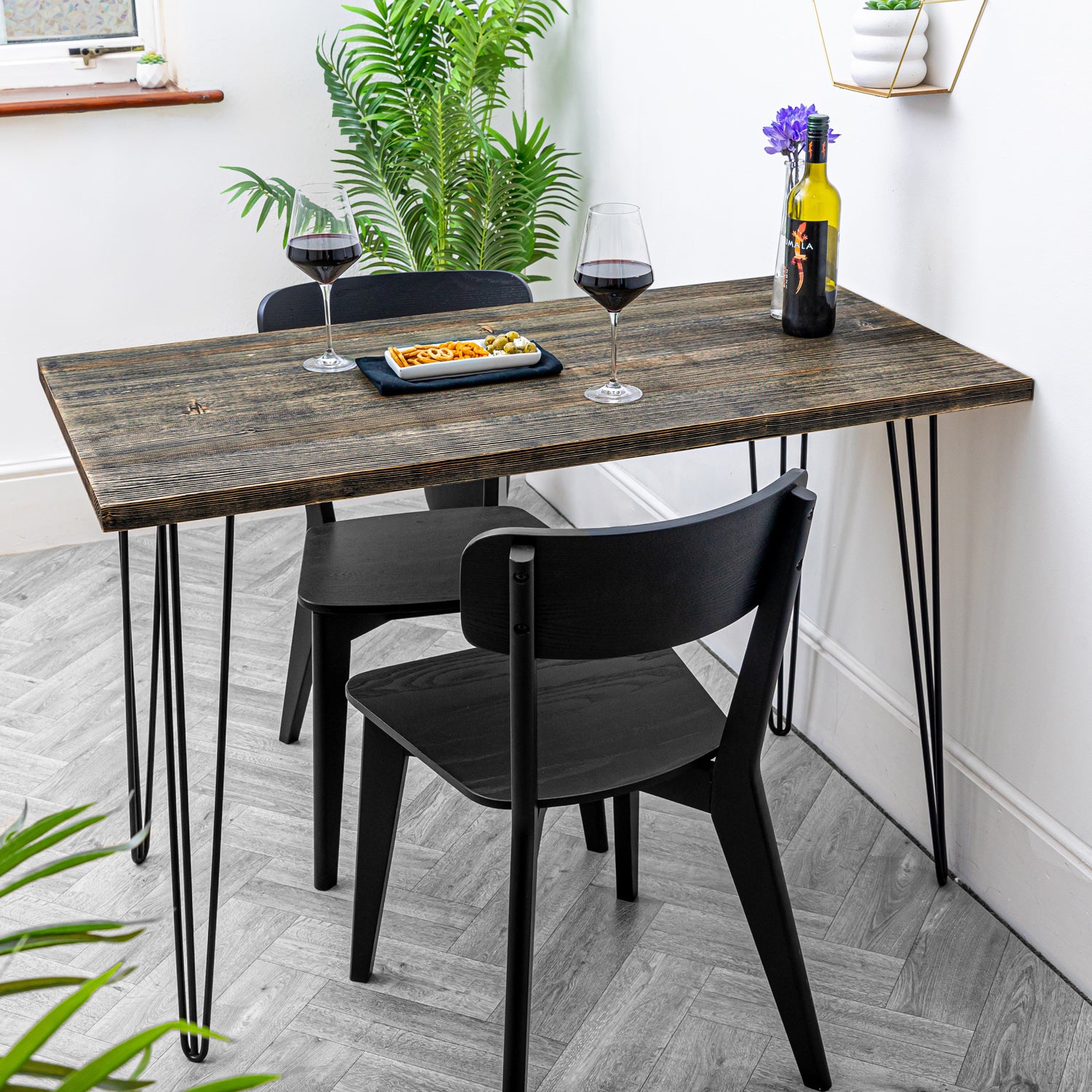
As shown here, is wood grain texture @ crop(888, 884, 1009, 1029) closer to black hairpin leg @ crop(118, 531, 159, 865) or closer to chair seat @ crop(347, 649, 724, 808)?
chair seat @ crop(347, 649, 724, 808)

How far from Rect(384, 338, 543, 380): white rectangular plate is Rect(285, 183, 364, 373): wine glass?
0.49 feet

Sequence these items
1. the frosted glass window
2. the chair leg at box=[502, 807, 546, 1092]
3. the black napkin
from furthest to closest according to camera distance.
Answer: the frosted glass window → the black napkin → the chair leg at box=[502, 807, 546, 1092]

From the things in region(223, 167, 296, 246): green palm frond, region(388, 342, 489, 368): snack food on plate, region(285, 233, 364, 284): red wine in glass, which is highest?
region(223, 167, 296, 246): green palm frond

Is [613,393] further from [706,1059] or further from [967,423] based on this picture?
[706,1059]

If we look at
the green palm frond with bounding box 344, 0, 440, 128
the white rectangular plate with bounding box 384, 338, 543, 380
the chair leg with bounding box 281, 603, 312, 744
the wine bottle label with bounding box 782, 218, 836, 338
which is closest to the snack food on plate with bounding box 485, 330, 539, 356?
the white rectangular plate with bounding box 384, 338, 543, 380

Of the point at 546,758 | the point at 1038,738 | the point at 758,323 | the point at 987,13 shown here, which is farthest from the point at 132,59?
the point at 1038,738

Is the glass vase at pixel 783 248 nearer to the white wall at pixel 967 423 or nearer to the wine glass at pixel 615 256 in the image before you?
the white wall at pixel 967 423

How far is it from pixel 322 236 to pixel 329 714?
71 cm

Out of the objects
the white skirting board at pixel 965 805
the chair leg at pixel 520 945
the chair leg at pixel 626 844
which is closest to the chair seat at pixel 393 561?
the chair leg at pixel 626 844

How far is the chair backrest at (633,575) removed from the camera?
4.14 ft

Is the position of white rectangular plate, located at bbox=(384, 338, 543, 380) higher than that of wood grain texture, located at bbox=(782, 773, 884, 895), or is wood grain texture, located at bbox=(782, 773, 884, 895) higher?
white rectangular plate, located at bbox=(384, 338, 543, 380)

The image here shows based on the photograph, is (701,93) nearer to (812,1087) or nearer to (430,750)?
(430,750)

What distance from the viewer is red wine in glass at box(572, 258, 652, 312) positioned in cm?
164

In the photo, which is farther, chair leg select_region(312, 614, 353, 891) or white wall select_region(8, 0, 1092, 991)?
chair leg select_region(312, 614, 353, 891)
